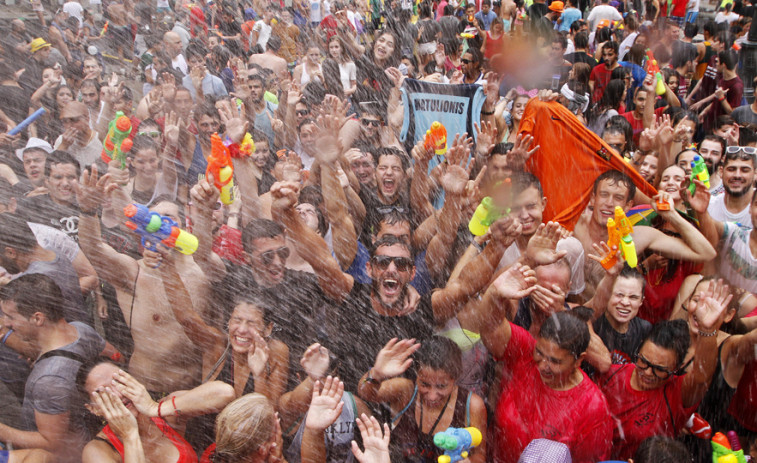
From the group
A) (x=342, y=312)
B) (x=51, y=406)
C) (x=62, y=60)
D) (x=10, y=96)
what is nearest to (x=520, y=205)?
(x=342, y=312)

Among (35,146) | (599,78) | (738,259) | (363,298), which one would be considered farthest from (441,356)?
(599,78)

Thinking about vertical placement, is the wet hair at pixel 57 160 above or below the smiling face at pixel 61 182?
above

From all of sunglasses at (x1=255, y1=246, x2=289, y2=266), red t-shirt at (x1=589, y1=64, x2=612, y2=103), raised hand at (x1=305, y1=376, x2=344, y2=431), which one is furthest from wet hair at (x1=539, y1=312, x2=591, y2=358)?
red t-shirt at (x1=589, y1=64, x2=612, y2=103)

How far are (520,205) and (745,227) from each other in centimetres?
141

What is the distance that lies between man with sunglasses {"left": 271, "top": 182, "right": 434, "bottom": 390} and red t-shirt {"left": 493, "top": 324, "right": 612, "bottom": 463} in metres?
0.53

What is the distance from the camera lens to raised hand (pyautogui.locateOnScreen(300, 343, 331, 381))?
114 inches

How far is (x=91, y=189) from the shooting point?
3562 mm

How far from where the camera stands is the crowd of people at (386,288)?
9.43 feet

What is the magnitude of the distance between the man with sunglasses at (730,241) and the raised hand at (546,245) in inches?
44.8

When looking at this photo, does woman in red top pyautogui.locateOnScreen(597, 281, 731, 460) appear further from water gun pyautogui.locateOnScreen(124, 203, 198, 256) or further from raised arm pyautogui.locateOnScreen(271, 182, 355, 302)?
water gun pyautogui.locateOnScreen(124, 203, 198, 256)

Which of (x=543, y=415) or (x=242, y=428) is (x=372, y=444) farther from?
(x=543, y=415)

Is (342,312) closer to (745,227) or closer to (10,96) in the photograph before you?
(745,227)

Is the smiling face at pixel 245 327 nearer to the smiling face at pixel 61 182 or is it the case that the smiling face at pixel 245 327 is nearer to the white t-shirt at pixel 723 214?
the smiling face at pixel 61 182

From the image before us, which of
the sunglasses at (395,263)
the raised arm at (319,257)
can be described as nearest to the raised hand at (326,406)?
the sunglasses at (395,263)
